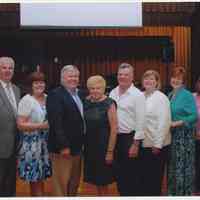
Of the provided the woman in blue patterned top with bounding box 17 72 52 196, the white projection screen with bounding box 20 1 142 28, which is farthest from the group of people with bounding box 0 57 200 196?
the white projection screen with bounding box 20 1 142 28

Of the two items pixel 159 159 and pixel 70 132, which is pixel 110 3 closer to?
pixel 70 132

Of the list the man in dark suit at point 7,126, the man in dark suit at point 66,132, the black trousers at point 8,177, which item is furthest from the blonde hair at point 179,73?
the black trousers at point 8,177

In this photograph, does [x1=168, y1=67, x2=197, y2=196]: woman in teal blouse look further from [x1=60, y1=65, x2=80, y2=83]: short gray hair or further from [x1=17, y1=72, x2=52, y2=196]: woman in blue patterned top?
[x1=17, y1=72, x2=52, y2=196]: woman in blue patterned top

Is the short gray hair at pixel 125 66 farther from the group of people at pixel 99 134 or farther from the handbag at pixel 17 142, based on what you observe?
the handbag at pixel 17 142

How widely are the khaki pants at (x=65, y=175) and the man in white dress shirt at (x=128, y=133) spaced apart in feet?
1.25

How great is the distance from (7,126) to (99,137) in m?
0.85

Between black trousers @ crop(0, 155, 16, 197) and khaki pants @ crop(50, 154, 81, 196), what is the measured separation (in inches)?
14.9

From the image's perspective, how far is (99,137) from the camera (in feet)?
12.7

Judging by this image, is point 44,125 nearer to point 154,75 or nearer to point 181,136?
point 154,75

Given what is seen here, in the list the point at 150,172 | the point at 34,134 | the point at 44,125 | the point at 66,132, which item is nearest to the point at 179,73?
the point at 150,172

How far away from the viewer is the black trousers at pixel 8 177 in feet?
12.9

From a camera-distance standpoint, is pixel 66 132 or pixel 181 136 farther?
pixel 181 136

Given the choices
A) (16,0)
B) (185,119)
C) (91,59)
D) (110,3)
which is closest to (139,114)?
(185,119)

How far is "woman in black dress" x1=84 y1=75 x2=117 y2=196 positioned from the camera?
12.6 ft
